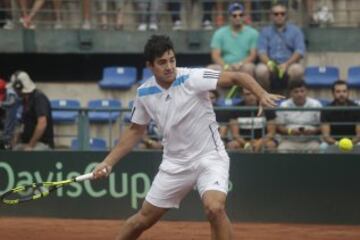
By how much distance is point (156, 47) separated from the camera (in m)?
8.10

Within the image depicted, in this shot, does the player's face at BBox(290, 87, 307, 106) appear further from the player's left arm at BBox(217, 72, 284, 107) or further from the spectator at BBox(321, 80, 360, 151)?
the player's left arm at BBox(217, 72, 284, 107)

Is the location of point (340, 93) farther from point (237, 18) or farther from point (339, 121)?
point (237, 18)

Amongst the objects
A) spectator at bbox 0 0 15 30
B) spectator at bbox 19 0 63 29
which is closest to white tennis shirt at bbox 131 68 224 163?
spectator at bbox 19 0 63 29

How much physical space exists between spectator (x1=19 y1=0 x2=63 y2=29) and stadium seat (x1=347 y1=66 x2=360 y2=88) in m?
4.83

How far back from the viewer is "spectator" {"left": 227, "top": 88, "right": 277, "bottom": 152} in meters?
12.5

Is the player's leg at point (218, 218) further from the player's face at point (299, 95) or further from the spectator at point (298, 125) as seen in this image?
the player's face at point (299, 95)

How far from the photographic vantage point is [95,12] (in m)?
16.7

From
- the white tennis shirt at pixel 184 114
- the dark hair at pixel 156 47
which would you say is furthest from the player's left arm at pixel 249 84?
the dark hair at pixel 156 47

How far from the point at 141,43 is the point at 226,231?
360 inches

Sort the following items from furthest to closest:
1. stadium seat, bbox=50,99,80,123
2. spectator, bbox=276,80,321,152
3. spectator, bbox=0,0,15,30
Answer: spectator, bbox=0,0,15,30
stadium seat, bbox=50,99,80,123
spectator, bbox=276,80,321,152

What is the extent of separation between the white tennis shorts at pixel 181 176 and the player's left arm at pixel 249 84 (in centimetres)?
64

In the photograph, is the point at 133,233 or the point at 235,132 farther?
the point at 235,132

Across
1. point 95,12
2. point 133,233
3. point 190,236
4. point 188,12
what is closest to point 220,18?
point 188,12

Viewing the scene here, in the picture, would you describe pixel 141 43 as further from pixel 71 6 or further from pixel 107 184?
pixel 107 184
